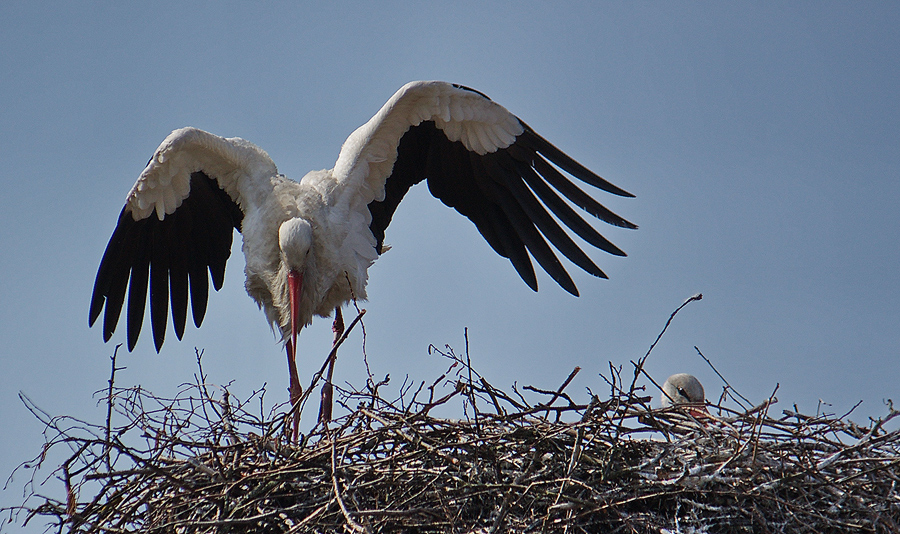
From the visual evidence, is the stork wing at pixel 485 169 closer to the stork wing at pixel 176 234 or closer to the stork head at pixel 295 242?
the stork head at pixel 295 242

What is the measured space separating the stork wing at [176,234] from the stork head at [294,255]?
1.10 feet

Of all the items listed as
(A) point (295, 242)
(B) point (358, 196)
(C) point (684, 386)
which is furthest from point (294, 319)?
(C) point (684, 386)

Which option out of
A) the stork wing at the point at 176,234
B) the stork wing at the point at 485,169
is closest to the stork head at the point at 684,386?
the stork wing at the point at 485,169

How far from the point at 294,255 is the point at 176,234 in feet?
3.12

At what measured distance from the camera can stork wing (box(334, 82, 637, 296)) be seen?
12.4 feet

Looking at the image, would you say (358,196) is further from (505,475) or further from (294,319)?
(505,475)

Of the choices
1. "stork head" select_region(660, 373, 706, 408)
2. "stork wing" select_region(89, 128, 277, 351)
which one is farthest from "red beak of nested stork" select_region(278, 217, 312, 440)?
"stork head" select_region(660, 373, 706, 408)

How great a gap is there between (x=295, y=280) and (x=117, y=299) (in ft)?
3.46

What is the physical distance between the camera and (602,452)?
2465 mm

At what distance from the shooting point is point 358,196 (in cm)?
408

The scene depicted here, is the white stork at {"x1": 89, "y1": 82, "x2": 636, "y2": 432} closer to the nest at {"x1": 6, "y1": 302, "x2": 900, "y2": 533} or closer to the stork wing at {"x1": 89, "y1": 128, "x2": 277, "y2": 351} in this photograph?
the stork wing at {"x1": 89, "y1": 128, "x2": 277, "y2": 351}

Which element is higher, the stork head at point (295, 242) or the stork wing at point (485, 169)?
the stork wing at point (485, 169)

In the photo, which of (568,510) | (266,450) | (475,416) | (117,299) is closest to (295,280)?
(117,299)

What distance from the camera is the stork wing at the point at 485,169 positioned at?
3789 millimetres
